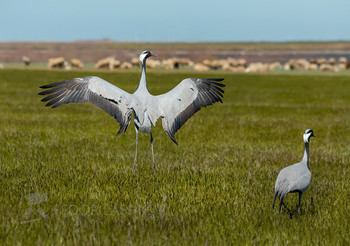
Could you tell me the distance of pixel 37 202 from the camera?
23.4 feet

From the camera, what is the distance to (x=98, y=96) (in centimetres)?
786

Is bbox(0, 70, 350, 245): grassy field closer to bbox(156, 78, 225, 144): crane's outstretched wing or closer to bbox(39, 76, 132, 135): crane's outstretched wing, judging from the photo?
bbox(156, 78, 225, 144): crane's outstretched wing

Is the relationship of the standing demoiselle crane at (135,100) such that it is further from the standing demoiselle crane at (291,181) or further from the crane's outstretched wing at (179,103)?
the standing demoiselle crane at (291,181)

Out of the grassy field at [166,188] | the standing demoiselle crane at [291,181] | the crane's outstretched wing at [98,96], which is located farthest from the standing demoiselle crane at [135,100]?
the standing demoiselle crane at [291,181]

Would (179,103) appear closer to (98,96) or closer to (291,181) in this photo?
(98,96)

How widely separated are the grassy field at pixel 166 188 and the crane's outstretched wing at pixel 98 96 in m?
1.11

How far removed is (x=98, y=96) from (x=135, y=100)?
528mm

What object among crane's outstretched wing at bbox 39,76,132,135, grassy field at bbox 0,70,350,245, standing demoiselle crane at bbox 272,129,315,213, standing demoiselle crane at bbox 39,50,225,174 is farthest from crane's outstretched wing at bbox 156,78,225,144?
standing demoiselle crane at bbox 272,129,315,213

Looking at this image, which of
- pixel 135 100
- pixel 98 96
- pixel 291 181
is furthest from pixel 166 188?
pixel 291 181

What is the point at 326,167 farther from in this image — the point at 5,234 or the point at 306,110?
the point at 306,110

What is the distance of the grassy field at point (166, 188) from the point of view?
19.5 ft

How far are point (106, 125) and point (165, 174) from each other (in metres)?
8.68

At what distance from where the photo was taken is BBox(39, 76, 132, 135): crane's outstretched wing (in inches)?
309

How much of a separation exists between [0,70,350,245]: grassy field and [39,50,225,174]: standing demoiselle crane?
39.5 inches
